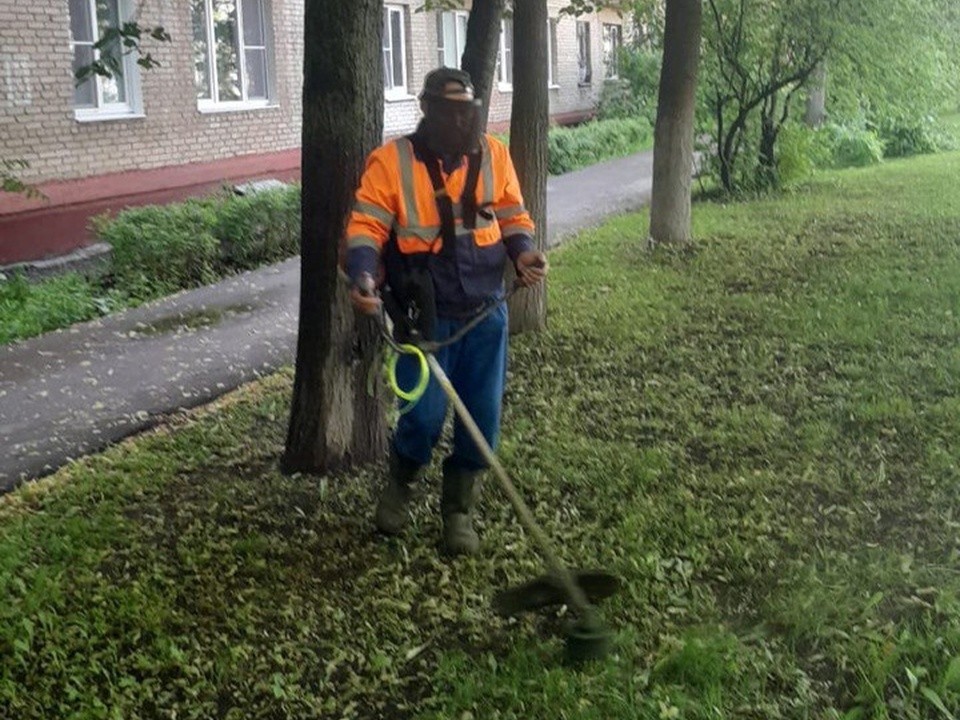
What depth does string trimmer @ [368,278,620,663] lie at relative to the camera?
3889mm

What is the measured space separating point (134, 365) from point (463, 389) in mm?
4068

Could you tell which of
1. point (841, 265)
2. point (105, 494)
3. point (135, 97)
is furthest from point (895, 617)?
point (135, 97)

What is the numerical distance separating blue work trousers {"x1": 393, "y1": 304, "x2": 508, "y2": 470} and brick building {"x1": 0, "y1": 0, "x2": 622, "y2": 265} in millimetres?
7274

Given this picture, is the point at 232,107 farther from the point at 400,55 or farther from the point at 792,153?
the point at 792,153

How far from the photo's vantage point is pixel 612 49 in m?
32.6

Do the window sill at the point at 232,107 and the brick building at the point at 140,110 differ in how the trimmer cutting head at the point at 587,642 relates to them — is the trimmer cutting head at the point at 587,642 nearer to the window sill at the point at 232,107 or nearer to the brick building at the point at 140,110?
the brick building at the point at 140,110

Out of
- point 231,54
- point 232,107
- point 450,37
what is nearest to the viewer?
point 232,107

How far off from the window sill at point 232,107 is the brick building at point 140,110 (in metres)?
0.02

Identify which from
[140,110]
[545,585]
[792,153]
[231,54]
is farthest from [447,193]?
[792,153]

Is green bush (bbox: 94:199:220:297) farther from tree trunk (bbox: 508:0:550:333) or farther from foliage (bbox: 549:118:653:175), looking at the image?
foliage (bbox: 549:118:653:175)

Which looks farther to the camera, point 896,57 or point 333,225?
point 896,57

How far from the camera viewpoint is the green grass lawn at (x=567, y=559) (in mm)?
3787

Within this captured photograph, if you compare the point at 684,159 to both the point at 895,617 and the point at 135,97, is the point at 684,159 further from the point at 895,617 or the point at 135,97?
the point at 895,617

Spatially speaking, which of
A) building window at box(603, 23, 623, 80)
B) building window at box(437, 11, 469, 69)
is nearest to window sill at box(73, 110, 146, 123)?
building window at box(437, 11, 469, 69)
